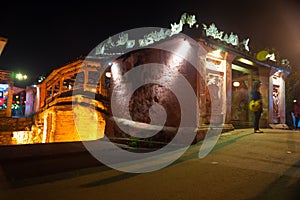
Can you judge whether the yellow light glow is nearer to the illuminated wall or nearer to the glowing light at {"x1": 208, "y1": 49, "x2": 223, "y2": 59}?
the glowing light at {"x1": 208, "y1": 49, "x2": 223, "y2": 59}

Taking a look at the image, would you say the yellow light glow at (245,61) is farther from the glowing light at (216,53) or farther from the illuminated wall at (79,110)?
the illuminated wall at (79,110)

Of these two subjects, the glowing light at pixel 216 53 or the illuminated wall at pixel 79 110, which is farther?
the illuminated wall at pixel 79 110

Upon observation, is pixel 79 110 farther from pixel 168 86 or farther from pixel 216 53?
pixel 216 53

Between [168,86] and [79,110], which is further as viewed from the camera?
[79,110]

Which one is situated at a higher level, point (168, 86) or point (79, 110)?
point (168, 86)

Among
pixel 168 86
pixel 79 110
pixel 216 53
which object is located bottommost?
pixel 79 110

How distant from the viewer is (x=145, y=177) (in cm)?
465

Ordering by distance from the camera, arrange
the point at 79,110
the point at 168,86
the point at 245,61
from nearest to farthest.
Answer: the point at 168,86 < the point at 245,61 < the point at 79,110

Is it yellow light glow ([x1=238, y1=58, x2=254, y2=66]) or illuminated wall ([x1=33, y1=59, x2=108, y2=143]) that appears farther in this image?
illuminated wall ([x1=33, y1=59, x2=108, y2=143])

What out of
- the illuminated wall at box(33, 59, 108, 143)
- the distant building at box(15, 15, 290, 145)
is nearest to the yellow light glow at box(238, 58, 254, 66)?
the distant building at box(15, 15, 290, 145)

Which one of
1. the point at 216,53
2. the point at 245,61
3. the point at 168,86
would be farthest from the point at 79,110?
the point at 245,61

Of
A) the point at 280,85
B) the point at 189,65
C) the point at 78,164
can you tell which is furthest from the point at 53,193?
the point at 280,85

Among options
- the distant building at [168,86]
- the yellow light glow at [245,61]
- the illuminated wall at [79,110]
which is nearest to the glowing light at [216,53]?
the distant building at [168,86]

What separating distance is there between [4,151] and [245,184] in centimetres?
652
